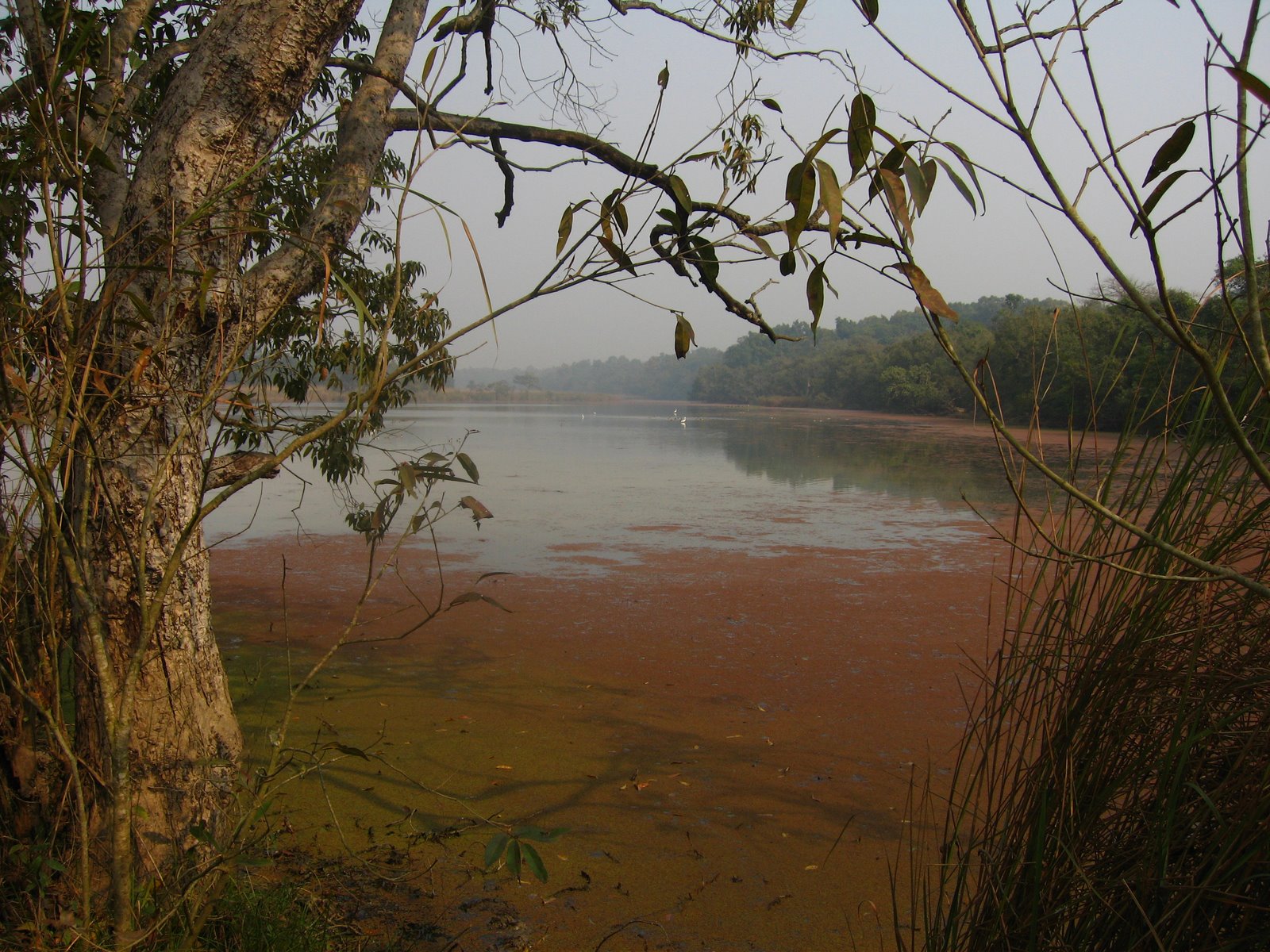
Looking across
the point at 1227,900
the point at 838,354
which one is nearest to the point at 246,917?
the point at 1227,900

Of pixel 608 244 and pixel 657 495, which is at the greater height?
pixel 608 244

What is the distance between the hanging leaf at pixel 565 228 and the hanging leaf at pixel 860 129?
47cm

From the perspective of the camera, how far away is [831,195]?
34.7 inches

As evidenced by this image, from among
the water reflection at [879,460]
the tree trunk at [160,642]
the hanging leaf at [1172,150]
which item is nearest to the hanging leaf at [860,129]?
the hanging leaf at [1172,150]

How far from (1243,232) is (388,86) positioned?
2146 millimetres

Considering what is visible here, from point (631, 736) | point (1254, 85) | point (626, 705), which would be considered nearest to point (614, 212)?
point (1254, 85)

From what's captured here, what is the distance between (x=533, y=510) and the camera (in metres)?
10.7

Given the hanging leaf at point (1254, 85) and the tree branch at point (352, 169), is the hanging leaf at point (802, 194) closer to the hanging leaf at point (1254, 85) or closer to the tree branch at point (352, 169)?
the hanging leaf at point (1254, 85)

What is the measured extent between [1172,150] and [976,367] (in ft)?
1.13

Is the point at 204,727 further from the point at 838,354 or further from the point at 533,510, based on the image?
the point at 838,354

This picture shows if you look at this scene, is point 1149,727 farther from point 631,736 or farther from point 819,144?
point 631,736

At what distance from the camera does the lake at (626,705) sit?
2.40 meters

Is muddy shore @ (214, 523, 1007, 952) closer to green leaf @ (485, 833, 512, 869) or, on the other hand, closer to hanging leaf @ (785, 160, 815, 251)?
green leaf @ (485, 833, 512, 869)

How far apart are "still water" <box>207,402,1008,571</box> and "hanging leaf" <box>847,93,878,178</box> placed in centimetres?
177
